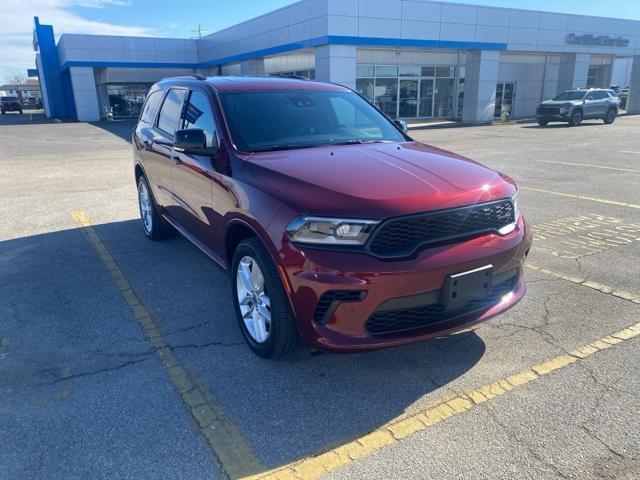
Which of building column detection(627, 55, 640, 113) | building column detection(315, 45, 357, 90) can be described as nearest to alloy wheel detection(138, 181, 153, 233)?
building column detection(315, 45, 357, 90)

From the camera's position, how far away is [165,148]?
5180mm

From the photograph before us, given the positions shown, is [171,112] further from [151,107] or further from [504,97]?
[504,97]

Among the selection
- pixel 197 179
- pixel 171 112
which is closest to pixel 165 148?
pixel 171 112

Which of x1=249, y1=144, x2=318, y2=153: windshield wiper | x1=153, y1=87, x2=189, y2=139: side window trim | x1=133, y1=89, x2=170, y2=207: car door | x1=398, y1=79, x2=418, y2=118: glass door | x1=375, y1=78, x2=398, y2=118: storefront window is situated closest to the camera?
x1=249, y1=144, x2=318, y2=153: windshield wiper

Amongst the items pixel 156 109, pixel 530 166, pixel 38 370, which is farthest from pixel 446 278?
pixel 530 166

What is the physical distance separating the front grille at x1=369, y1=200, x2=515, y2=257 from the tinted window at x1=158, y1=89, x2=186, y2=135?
9.68ft

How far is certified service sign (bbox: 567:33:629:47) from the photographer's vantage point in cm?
3181

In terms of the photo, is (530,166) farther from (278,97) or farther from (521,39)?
(521,39)

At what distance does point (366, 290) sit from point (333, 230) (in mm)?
395

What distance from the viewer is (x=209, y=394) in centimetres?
312

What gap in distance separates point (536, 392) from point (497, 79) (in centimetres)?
3188

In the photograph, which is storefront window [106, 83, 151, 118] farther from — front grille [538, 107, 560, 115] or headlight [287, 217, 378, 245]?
headlight [287, 217, 378, 245]

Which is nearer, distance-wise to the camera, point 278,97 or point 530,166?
point 278,97

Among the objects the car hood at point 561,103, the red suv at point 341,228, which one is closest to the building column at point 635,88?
the car hood at point 561,103
